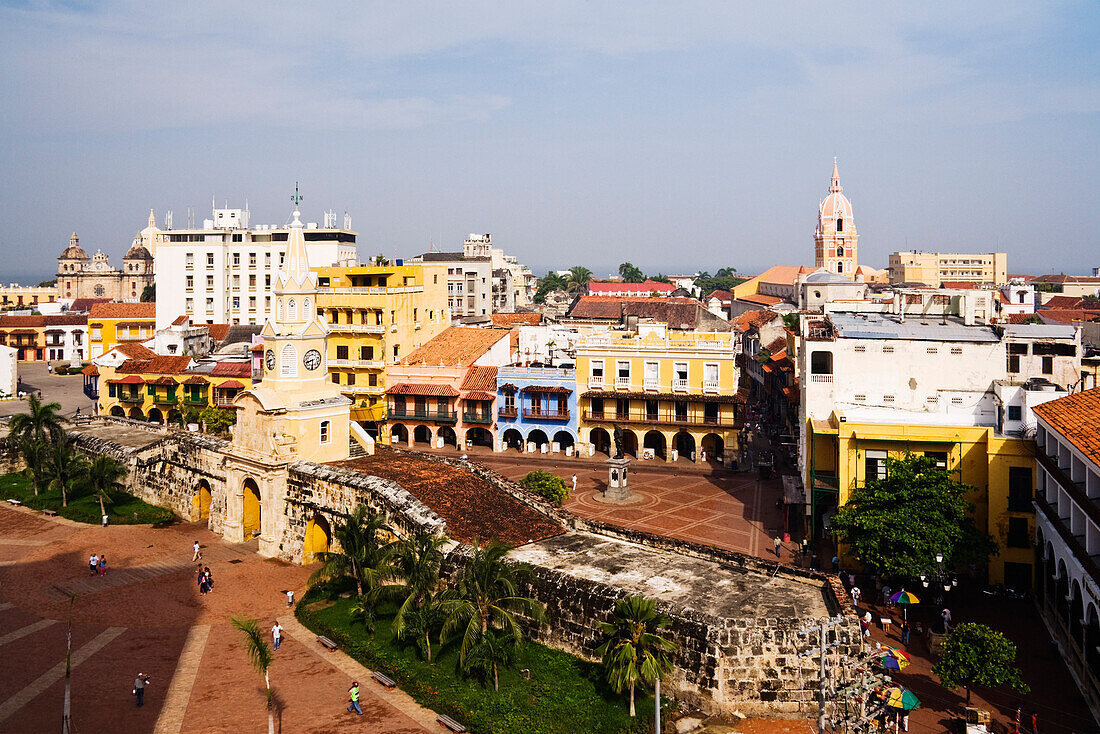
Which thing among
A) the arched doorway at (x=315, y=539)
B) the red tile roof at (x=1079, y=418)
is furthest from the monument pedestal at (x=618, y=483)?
the red tile roof at (x=1079, y=418)

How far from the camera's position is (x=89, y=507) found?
48188mm

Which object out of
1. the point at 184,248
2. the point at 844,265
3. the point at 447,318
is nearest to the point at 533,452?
the point at 447,318

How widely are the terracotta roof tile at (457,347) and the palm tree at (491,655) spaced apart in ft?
127

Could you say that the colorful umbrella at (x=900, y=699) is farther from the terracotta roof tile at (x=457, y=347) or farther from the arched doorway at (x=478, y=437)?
the terracotta roof tile at (x=457, y=347)

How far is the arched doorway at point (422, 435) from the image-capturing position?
6419 cm

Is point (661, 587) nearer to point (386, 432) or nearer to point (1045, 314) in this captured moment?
point (386, 432)

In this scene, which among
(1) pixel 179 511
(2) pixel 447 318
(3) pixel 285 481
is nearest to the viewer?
(3) pixel 285 481

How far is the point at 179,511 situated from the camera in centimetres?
4791

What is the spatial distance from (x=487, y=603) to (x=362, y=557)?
254 inches

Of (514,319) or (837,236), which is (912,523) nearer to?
(514,319)

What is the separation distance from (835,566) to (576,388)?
1019 inches

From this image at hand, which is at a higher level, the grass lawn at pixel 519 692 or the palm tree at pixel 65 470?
the palm tree at pixel 65 470

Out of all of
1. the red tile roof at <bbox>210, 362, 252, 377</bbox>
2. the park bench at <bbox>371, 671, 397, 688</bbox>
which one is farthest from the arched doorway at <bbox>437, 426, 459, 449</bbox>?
the park bench at <bbox>371, 671, 397, 688</bbox>

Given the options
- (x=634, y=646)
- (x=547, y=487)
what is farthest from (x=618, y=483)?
(x=634, y=646)
